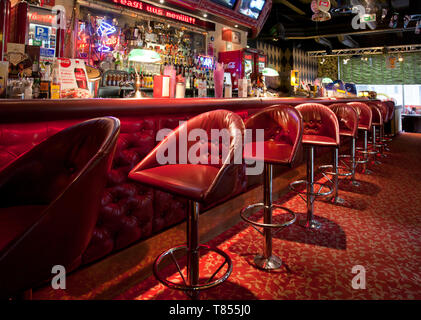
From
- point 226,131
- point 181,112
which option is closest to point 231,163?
point 226,131

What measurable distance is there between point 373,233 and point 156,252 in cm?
192

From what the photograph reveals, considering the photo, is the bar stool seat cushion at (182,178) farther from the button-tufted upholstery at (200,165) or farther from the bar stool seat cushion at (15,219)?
the bar stool seat cushion at (15,219)

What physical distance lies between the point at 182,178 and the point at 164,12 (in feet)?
17.2

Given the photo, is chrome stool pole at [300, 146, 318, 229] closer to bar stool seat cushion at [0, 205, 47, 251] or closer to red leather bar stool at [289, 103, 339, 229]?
red leather bar stool at [289, 103, 339, 229]

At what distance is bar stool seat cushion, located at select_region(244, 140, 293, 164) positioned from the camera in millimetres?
1789

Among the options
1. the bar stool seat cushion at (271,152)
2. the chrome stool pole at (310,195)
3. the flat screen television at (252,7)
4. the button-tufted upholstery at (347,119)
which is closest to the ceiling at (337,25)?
the flat screen television at (252,7)

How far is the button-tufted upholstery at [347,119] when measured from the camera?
341 cm

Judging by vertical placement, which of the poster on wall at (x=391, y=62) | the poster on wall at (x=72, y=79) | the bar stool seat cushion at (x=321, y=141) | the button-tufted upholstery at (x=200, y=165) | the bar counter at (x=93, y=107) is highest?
the poster on wall at (x=391, y=62)

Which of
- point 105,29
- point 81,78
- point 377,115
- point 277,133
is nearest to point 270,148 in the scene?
point 277,133

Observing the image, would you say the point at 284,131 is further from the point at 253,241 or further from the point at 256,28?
the point at 256,28

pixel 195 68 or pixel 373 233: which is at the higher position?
pixel 195 68

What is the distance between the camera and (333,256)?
2252mm

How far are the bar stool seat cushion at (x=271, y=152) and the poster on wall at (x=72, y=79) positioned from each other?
43.6 inches

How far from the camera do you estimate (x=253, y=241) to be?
249 cm
